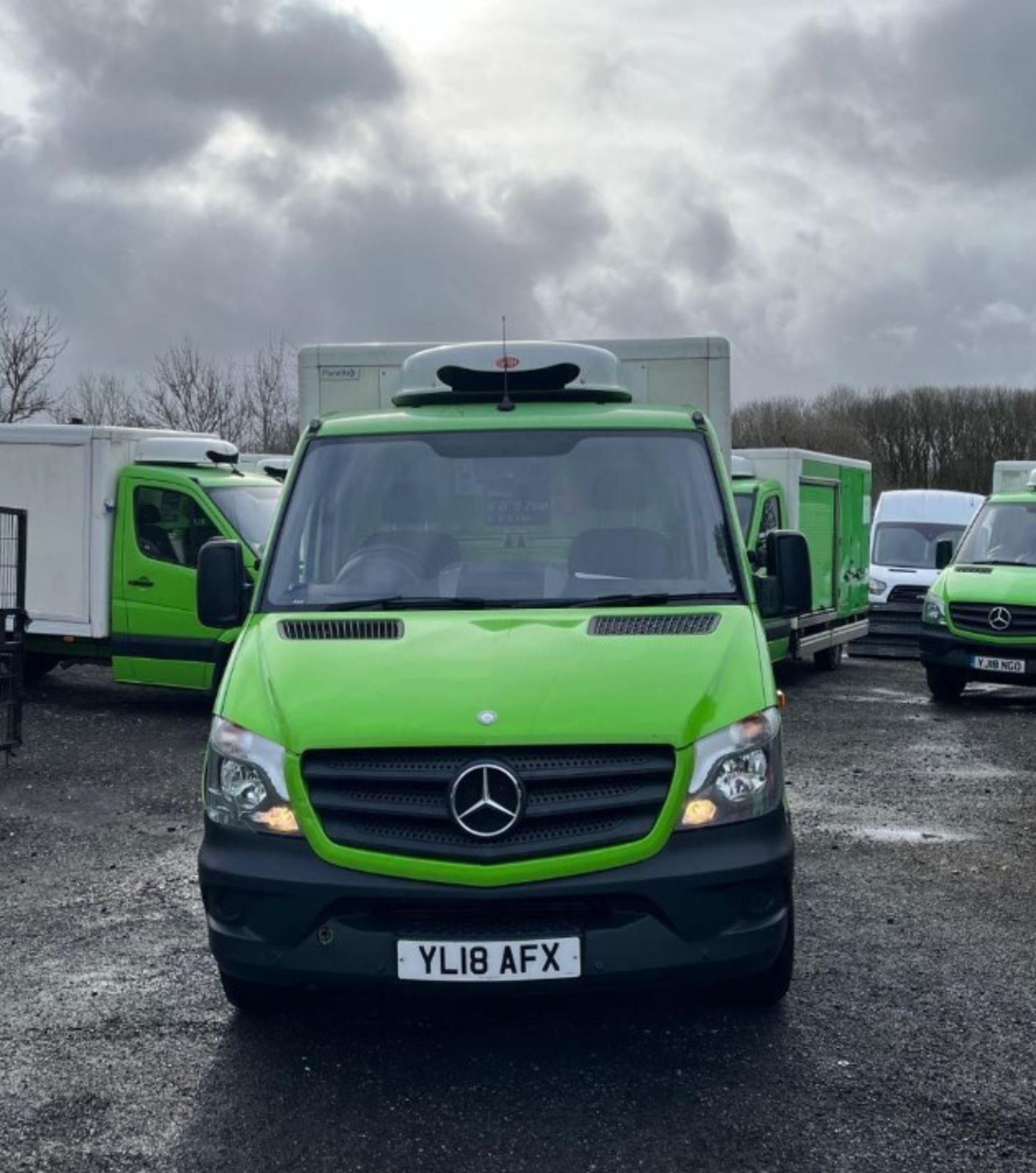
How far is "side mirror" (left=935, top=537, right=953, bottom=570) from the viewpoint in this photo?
15742 mm

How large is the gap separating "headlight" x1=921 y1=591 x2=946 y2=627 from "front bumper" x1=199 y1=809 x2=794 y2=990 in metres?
10.7

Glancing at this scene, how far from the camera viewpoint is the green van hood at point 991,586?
14.6m

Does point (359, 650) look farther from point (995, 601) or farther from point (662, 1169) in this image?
point (995, 601)

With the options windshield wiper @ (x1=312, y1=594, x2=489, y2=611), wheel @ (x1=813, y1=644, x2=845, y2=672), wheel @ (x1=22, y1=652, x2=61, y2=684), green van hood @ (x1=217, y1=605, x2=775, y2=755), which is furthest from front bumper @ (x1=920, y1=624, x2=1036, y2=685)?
windshield wiper @ (x1=312, y1=594, x2=489, y2=611)

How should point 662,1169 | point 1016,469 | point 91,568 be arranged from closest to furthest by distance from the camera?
point 662,1169
point 91,568
point 1016,469

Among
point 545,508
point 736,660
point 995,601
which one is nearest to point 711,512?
point 545,508

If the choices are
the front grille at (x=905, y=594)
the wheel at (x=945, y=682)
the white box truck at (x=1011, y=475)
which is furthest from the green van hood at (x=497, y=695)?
the front grille at (x=905, y=594)

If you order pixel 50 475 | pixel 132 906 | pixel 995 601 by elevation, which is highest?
pixel 50 475

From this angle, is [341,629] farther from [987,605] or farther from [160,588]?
[987,605]

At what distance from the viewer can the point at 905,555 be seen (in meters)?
22.5

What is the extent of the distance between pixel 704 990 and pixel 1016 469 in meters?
15.1

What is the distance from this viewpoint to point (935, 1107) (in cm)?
471

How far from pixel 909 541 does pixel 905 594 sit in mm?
1615

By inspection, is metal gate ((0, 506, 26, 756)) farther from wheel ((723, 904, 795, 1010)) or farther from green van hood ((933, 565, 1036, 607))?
green van hood ((933, 565, 1036, 607))
